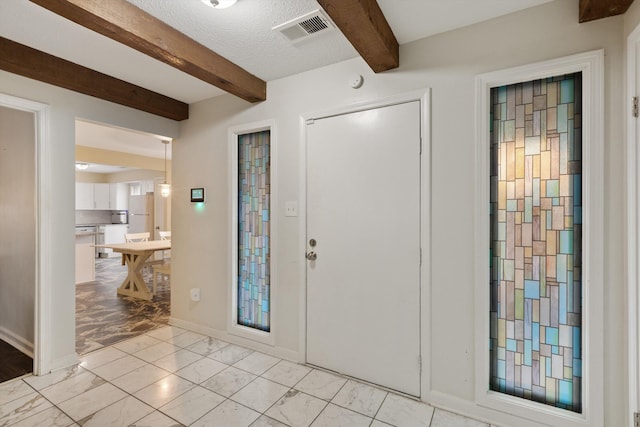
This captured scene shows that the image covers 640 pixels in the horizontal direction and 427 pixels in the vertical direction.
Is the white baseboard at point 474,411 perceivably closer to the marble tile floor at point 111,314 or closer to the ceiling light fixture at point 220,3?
the ceiling light fixture at point 220,3

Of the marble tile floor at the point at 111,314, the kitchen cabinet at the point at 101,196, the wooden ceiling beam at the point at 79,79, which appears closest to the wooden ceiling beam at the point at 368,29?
the wooden ceiling beam at the point at 79,79

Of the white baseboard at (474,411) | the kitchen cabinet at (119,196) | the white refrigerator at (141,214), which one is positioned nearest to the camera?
the white baseboard at (474,411)

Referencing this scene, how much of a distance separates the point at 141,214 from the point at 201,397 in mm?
6838

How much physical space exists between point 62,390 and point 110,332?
1.09 m

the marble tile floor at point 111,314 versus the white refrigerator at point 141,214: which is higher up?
the white refrigerator at point 141,214

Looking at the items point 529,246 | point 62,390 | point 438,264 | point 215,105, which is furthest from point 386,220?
point 62,390

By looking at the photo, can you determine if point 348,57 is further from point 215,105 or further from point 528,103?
point 215,105

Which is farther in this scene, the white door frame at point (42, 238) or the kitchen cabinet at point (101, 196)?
the kitchen cabinet at point (101, 196)

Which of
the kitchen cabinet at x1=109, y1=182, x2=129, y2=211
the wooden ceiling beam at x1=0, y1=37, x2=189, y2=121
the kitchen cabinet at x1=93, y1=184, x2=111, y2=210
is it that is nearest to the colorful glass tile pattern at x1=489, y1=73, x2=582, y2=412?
the wooden ceiling beam at x1=0, y1=37, x2=189, y2=121

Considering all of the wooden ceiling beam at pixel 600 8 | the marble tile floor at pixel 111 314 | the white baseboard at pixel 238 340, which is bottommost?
the marble tile floor at pixel 111 314

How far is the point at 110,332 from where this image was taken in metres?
3.10

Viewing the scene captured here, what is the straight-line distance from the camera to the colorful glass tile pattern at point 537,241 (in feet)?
5.38

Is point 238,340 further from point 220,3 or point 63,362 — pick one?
point 220,3

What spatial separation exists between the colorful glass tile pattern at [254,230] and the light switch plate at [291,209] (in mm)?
279
